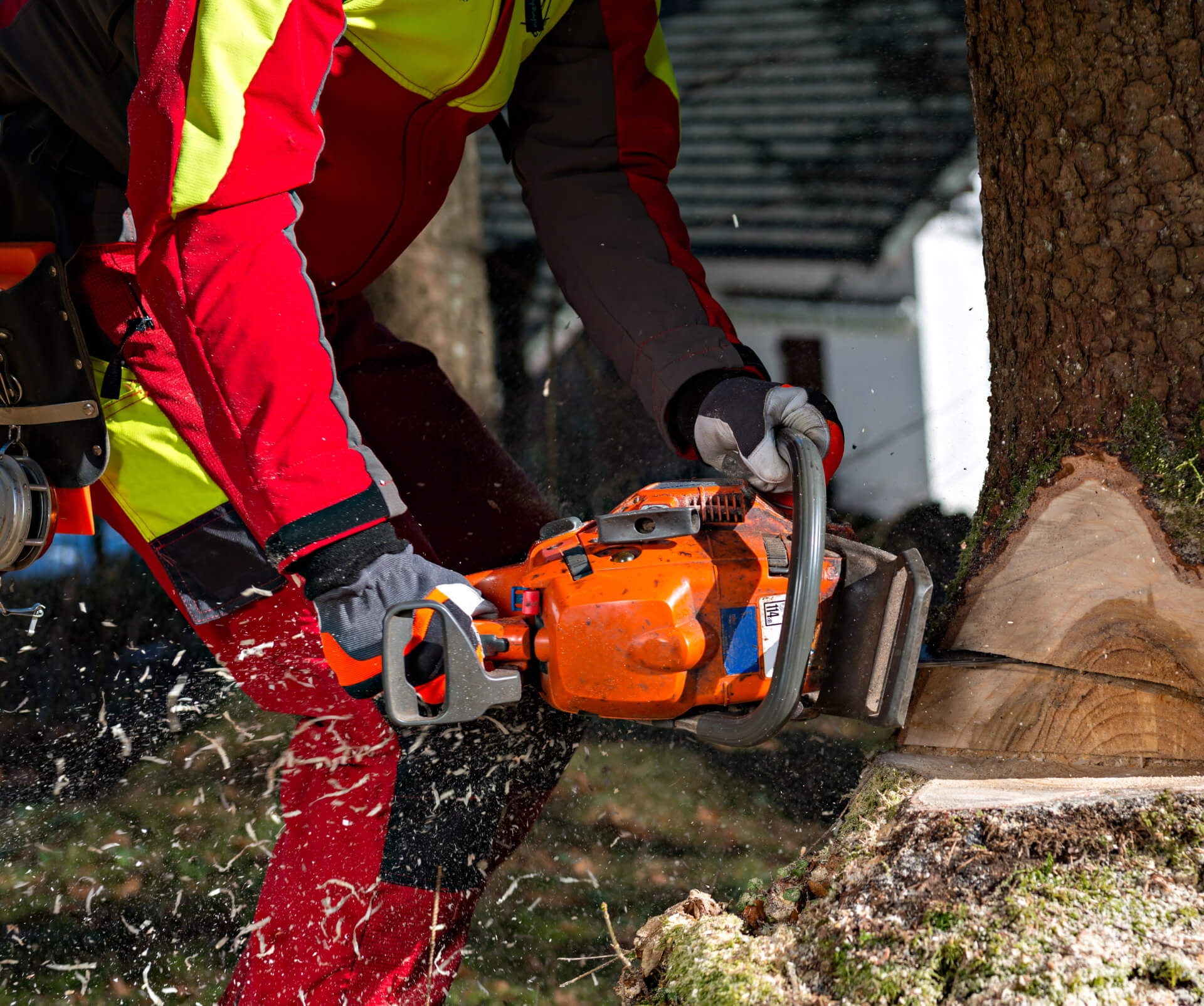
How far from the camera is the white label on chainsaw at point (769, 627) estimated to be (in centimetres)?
152

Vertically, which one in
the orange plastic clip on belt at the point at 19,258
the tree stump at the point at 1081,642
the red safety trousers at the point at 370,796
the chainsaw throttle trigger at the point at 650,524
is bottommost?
the red safety trousers at the point at 370,796

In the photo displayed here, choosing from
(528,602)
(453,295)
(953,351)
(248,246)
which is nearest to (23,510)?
(248,246)

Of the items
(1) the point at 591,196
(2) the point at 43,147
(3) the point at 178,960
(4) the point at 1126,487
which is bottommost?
(3) the point at 178,960

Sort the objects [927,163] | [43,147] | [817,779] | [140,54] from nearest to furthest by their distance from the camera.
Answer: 1. [140,54]
2. [43,147]
3. [817,779]
4. [927,163]

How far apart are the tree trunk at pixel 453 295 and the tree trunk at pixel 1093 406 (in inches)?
105

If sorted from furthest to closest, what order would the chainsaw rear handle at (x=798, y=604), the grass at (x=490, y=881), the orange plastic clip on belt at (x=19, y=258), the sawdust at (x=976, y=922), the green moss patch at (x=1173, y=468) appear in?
the grass at (x=490, y=881) → the orange plastic clip on belt at (x=19, y=258) → the green moss patch at (x=1173, y=468) → the chainsaw rear handle at (x=798, y=604) → the sawdust at (x=976, y=922)

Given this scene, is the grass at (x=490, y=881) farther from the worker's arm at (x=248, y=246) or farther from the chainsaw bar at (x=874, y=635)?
the worker's arm at (x=248, y=246)

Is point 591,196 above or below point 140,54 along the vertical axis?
below

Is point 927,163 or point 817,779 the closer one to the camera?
point 817,779

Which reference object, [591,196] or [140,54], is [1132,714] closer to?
[591,196]

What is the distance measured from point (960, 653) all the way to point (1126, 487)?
1.31ft

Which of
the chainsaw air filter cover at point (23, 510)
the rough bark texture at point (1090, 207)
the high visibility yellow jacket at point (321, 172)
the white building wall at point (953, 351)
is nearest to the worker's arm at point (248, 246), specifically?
the high visibility yellow jacket at point (321, 172)

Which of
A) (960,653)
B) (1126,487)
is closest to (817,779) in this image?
(960,653)

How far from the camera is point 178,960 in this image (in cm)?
309
